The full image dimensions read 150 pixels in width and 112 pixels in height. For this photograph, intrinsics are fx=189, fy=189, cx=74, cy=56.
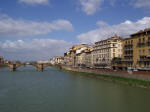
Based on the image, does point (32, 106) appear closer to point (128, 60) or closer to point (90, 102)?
point (90, 102)

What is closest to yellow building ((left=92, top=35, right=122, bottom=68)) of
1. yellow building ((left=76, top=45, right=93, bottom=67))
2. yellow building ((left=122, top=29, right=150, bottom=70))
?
yellow building ((left=122, top=29, right=150, bottom=70))

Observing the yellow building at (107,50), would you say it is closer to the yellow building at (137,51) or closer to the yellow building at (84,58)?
the yellow building at (137,51)

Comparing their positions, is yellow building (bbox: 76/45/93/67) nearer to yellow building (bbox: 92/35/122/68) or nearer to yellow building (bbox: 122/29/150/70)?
yellow building (bbox: 92/35/122/68)

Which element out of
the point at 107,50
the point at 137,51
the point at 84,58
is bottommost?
the point at 84,58

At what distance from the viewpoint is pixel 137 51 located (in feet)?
147

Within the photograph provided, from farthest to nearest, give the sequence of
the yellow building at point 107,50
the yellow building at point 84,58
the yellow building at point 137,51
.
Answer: the yellow building at point 84,58
the yellow building at point 107,50
the yellow building at point 137,51

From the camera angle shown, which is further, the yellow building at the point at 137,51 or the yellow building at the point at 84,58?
the yellow building at the point at 84,58

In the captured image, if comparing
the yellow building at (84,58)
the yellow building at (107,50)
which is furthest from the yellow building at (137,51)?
the yellow building at (84,58)

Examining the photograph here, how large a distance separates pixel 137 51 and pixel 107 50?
53.7 ft

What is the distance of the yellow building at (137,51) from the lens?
41781 mm

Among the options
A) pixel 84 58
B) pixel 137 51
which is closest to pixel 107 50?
pixel 137 51

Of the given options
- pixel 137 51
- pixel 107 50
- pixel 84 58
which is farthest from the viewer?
pixel 84 58

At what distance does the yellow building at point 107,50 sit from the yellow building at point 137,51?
8.19 metres

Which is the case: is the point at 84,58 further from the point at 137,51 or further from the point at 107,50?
the point at 137,51
